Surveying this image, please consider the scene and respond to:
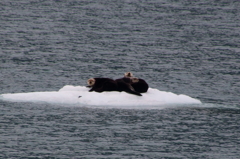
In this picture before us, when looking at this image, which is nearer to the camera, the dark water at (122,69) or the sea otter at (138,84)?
the dark water at (122,69)

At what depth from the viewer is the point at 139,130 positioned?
2839 centimetres

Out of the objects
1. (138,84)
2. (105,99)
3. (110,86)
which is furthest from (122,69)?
(105,99)

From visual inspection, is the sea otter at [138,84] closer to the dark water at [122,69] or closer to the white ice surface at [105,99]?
the white ice surface at [105,99]

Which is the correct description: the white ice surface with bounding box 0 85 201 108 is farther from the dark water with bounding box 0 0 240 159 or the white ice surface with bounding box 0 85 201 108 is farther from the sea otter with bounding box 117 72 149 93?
the dark water with bounding box 0 0 240 159

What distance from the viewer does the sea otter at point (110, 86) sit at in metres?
32.8

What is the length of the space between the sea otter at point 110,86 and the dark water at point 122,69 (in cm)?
180

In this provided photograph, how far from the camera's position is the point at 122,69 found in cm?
5219

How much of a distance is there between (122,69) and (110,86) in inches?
762

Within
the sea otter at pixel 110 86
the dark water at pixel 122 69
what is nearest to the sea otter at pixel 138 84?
the sea otter at pixel 110 86

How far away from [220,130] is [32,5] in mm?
72004

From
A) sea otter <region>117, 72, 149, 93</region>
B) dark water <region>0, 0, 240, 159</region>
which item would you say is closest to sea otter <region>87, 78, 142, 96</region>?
sea otter <region>117, 72, 149, 93</region>

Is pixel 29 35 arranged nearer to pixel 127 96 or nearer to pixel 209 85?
pixel 209 85

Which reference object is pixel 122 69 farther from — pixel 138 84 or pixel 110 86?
pixel 110 86

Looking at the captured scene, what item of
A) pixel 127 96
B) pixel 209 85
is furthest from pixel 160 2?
pixel 127 96
